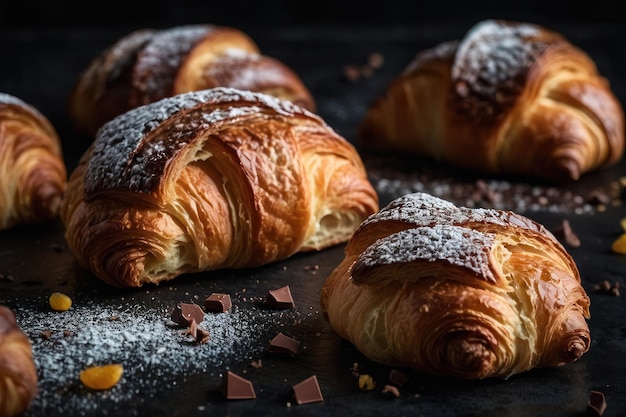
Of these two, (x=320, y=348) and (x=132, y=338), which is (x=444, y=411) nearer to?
(x=320, y=348)

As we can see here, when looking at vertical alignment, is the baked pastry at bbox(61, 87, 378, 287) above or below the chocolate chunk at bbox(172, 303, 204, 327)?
above

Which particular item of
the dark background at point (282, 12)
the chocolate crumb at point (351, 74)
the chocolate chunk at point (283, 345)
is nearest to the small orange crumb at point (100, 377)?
the chocolate chunk at point (283, 345)

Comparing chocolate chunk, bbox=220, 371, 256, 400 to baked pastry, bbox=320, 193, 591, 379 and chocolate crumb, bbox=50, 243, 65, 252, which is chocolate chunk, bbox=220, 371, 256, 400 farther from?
chocolate crumb, bbox=50, 243, 65, 252

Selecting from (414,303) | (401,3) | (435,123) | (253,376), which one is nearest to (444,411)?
(414,303)

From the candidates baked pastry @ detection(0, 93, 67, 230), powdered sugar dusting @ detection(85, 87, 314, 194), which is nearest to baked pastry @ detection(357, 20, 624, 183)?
powdered sugar dusting @ detection(85, 87, 314, 194)

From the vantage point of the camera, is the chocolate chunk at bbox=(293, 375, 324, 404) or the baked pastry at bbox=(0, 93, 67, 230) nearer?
the chocolate chunk at bbox=(293, 375, 324, 404)

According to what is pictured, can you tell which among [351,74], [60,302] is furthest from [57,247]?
[351,74]

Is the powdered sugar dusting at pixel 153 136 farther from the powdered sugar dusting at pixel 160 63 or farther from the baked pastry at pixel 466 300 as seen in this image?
the powdered sugar dusting at pixel 160 63
